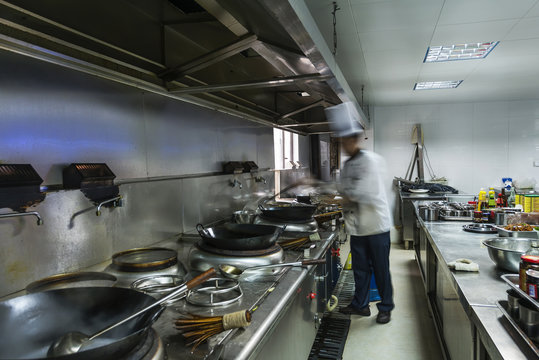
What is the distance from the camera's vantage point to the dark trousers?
130 inches

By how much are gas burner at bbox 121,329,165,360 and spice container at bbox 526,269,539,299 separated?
125 centimetres

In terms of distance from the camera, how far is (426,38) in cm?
339

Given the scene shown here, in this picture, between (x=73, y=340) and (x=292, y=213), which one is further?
(x=292, y=213)

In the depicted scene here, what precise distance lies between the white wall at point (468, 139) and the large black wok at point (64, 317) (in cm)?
728

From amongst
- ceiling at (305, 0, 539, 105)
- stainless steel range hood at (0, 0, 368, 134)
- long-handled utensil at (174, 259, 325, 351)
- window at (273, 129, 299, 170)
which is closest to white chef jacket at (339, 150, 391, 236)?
stainless steel range hood at (0, 0, 368, 134)

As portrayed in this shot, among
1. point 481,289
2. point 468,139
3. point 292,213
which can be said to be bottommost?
point 481,289

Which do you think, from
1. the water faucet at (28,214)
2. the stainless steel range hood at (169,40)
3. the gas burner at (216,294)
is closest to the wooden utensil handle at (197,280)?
the gas burner at (216,294)

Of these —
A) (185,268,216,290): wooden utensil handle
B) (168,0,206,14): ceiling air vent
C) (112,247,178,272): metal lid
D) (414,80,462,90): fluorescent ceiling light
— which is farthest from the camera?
(414,80,462,90): fluorescent ceiling light

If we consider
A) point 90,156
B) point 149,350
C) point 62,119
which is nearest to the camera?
point 149,350

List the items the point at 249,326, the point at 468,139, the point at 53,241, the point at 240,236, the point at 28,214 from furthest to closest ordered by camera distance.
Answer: the point at 468,139 → the point at 240,236 → the point at 53,241 → the point at 28,214 → the point at 249,326

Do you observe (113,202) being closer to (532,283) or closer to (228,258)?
(228,258)

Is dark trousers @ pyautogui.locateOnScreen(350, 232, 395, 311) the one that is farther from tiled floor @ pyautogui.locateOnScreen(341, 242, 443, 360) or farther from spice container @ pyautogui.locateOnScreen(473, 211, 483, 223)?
spice container @ pyautogui.locateOnScreen(473, 211, 483, 223)

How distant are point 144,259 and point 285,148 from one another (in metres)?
3.56

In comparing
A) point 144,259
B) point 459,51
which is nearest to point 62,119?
point 144,259
